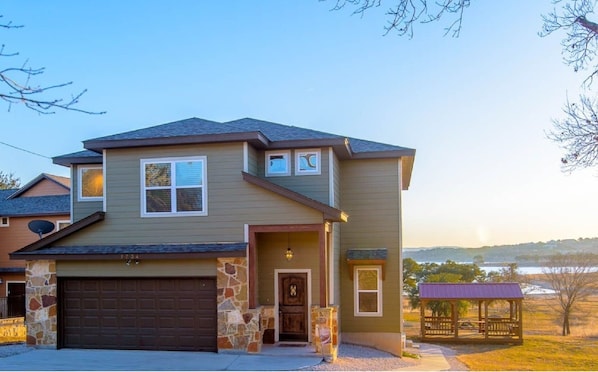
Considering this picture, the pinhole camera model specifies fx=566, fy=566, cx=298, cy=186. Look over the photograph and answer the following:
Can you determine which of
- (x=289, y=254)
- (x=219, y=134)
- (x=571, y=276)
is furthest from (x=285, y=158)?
(x=571, y=276)

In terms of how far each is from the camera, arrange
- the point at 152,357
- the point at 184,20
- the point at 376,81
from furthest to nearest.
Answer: the point at 376,81, the point at 152,357, the point at 184,20

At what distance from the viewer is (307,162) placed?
49.1 feet

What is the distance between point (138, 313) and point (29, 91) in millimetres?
10198

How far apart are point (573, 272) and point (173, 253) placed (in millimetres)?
26993

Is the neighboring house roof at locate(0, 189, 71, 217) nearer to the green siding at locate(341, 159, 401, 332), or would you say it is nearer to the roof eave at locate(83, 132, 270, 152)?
the roof eave at locate(83, 132, 270, 152)

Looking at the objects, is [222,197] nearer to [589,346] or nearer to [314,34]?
[314,34]

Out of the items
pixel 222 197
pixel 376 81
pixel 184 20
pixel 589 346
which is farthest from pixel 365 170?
pixel 589 346

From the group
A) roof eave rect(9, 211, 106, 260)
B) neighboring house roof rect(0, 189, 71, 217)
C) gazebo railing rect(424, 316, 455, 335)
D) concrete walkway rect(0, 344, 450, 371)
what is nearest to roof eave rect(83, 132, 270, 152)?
roof eave rect(9, 211, 106, 260)

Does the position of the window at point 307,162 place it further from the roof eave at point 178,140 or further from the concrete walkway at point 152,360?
the concrete walkway at point 152,360

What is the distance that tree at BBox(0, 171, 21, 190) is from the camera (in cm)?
4922

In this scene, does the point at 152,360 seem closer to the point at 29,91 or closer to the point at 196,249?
the point at 196,249

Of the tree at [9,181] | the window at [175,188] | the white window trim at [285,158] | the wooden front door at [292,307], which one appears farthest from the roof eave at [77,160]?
the tree at [9,181]

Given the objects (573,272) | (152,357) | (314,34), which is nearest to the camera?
(314,34)

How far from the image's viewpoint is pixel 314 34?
11609mm
